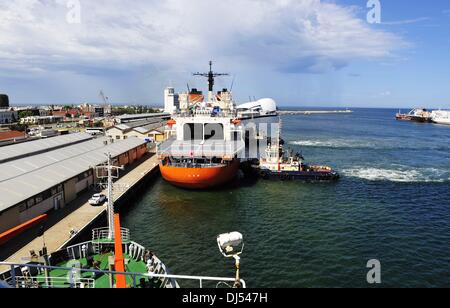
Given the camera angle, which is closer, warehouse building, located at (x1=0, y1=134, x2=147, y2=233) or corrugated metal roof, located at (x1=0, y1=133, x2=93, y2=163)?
warehouse building, located at (x1=0, y1=134, x2=147, y2=233)

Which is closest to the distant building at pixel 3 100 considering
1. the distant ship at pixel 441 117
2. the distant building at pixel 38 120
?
the distant building at pixel 38 120

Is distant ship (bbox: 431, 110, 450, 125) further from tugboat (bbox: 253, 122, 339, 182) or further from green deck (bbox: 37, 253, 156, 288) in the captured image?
green deck (bbox: 37, 253, 156, 288)

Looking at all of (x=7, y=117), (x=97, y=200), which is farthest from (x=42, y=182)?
(x=7, y=117)

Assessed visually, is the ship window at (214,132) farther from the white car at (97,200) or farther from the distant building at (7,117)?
the distant building at (7,117)

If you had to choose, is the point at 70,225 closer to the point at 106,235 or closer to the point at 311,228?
the point at 106,235

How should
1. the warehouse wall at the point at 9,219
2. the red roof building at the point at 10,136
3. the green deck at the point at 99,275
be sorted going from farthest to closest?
1. the red roof building at the point at 10,136
2. the warehouse wall at the point at 9,219
3. the green deck at the point at 99,275

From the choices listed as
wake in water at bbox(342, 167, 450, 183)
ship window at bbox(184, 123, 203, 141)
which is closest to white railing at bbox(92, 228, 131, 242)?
ship window at bbox(184, 123, 203, 141)
